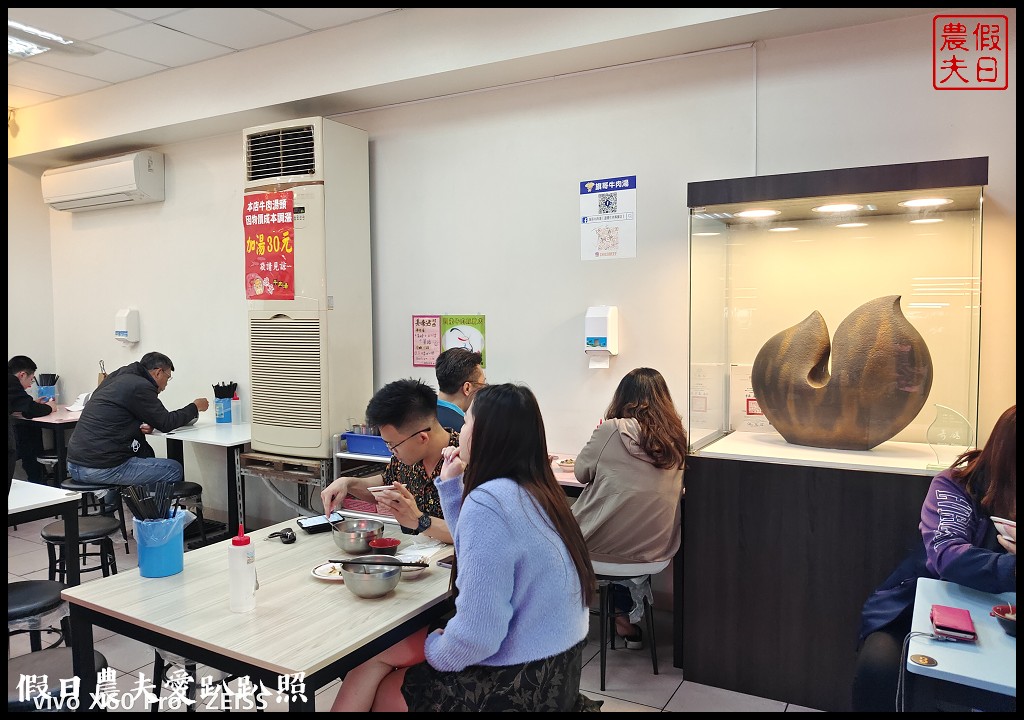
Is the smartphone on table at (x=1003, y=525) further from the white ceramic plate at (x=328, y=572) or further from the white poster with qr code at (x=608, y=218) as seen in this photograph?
the white poster with qr code at (x=608, y=218)

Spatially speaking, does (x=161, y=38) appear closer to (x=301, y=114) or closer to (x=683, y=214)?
(x=301, y=114)

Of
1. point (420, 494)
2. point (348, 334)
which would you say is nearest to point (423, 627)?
point (420, 494)

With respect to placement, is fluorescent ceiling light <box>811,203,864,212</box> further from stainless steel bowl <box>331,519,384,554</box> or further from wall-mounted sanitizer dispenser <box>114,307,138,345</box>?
wall-mounted sanitizer dispenser <box>114,307,138,345</box>

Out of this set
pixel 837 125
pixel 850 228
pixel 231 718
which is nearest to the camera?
pixel 231 718

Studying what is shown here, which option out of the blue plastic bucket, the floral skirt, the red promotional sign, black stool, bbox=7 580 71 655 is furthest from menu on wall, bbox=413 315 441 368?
the floral skirt

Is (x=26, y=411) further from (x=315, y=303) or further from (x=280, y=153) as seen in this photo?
(x=280, y=153)

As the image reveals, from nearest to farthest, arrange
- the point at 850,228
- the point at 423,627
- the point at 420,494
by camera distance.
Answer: the point at 423,627
the point at 420,494
the point at 850,228

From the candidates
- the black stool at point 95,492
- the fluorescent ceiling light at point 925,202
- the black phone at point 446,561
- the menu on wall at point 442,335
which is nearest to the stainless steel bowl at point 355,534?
the black phone at point 446,561

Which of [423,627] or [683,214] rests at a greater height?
[683,214]

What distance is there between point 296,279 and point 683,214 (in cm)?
233

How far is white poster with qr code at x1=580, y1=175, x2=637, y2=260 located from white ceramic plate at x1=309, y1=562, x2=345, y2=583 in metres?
2.24

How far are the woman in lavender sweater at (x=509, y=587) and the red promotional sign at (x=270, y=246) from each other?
2.96 m

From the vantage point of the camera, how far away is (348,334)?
176 inches

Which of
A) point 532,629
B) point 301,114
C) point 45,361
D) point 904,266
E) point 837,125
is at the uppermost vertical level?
point 301,114
